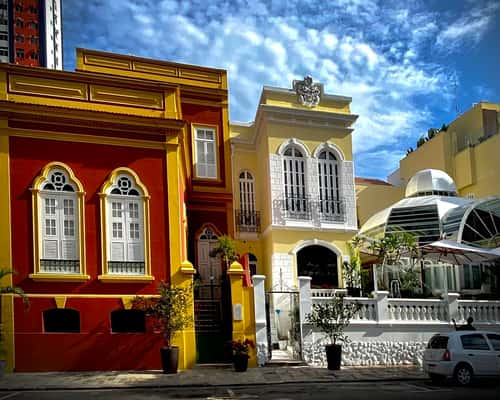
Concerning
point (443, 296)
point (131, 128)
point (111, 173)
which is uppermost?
point (131, 128)

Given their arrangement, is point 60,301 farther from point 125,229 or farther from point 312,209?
point 312,209

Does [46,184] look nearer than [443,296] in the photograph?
Yes

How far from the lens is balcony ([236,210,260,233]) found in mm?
27422

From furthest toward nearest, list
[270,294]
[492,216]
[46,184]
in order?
[492,216] < [270,294] < [46,184]

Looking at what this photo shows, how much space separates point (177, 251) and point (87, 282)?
2.65m

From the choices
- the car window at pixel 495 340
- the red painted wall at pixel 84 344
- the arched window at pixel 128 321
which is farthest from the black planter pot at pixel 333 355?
the arched window at pixel 128 321

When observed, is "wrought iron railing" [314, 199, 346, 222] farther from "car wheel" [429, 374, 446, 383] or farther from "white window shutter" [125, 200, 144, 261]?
"car wheel" [429, 374, 446, 383]

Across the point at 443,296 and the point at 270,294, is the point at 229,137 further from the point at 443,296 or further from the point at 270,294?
the point at 443,296

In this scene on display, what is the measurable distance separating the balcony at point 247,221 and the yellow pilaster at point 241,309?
8.07 meters

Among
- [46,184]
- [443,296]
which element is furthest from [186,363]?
[443,296]

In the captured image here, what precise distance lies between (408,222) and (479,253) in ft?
25.6

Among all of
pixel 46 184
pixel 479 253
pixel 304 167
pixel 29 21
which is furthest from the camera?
pixel 29 21

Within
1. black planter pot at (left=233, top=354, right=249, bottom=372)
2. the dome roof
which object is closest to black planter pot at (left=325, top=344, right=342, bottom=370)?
black planter pot at (left=233, top=354, right=249, bottom=372)

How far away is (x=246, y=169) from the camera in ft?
92.4
